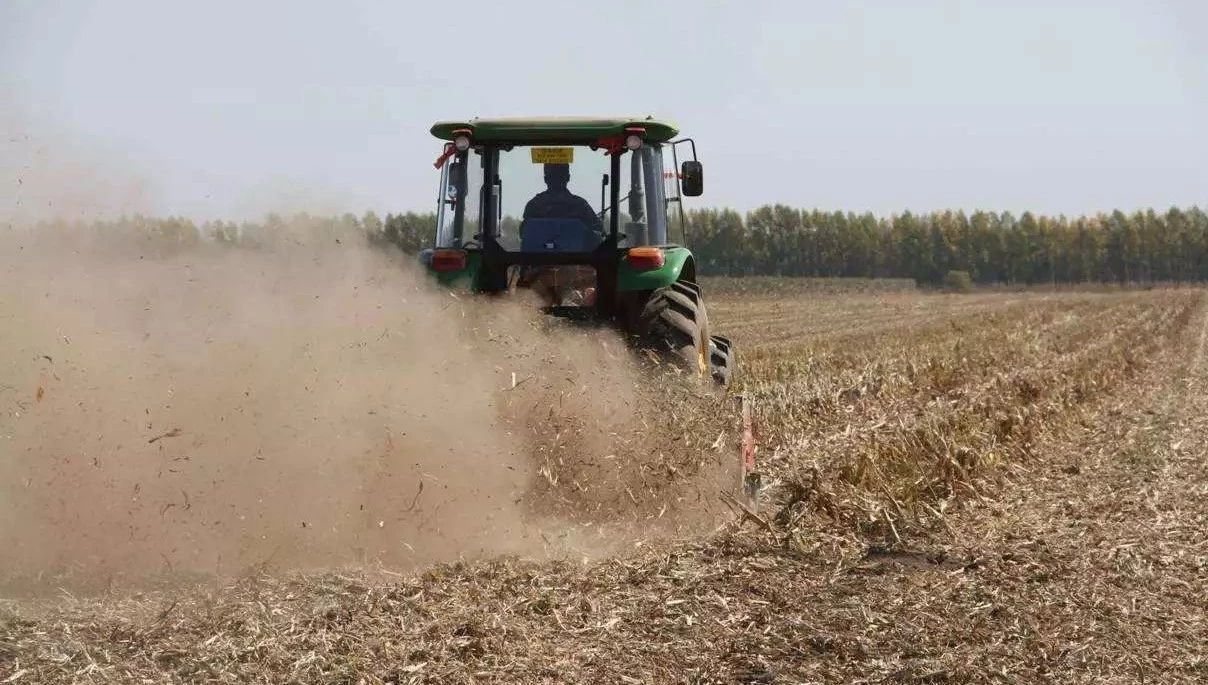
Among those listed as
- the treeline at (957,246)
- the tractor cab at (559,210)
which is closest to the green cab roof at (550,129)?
the tractor cab at (559,210)

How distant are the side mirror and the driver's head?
80 centimetres

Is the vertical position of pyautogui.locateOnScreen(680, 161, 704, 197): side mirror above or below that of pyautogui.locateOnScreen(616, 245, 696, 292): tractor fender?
above

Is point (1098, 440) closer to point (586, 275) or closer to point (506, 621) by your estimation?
point (586, 275)

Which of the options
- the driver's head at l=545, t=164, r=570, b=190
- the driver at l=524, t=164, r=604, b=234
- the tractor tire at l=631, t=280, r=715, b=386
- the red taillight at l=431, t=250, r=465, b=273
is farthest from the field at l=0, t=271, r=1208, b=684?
the driver's head at l=545, t=164, r=570, b=190

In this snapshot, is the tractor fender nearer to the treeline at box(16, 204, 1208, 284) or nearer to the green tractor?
the green tractor

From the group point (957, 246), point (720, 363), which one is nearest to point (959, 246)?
point (957, 246)

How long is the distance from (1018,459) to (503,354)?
373 cm

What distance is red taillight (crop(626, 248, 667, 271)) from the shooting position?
21.9ft

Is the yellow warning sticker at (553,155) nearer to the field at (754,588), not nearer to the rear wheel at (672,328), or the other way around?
the rear wheel at (672,328)

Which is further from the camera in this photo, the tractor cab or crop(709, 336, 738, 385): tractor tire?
crop(709, 336, 738, 385): tractor tire

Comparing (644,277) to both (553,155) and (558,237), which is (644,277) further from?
(553,155)

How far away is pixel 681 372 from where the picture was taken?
20.8 feet

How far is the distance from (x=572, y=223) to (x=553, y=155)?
0.42 meters

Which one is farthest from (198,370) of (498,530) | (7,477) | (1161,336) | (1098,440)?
(1161,336)
